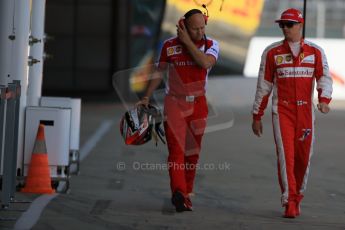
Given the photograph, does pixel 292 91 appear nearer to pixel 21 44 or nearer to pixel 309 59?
pixel 309 59

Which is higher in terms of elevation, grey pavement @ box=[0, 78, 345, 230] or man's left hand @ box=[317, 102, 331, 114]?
man's left hand @ box=[317, 102, 331, 114]

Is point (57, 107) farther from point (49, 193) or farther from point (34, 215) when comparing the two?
point (34, 215)

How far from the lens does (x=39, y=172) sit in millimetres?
9945

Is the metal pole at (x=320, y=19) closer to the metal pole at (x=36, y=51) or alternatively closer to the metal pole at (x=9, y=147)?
the metal pole at (x=36, y=51)

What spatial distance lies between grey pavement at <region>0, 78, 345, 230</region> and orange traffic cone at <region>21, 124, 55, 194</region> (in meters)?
0.21

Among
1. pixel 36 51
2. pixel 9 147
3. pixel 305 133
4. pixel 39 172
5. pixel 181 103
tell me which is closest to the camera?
pixel 9 147

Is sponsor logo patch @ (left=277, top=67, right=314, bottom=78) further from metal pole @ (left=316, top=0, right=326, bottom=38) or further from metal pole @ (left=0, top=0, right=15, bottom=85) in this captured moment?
metal pole @ (left=316, top=0, right=326, bottom=38)

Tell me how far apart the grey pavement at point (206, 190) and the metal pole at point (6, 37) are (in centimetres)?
127

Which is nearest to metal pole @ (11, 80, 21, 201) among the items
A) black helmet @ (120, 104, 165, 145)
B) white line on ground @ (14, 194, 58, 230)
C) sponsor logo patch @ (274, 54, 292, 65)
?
white line on ground @ (14, 194, 58, 230)

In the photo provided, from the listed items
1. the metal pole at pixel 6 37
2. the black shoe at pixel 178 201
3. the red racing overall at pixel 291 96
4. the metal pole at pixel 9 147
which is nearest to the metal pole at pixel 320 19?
the metal pole at pixel 6 37

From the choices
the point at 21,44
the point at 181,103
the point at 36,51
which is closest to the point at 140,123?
the point at 181,103

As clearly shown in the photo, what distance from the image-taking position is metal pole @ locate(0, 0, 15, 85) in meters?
9.97

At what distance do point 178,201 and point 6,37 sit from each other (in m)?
2.52

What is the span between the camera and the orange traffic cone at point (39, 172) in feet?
32.6
